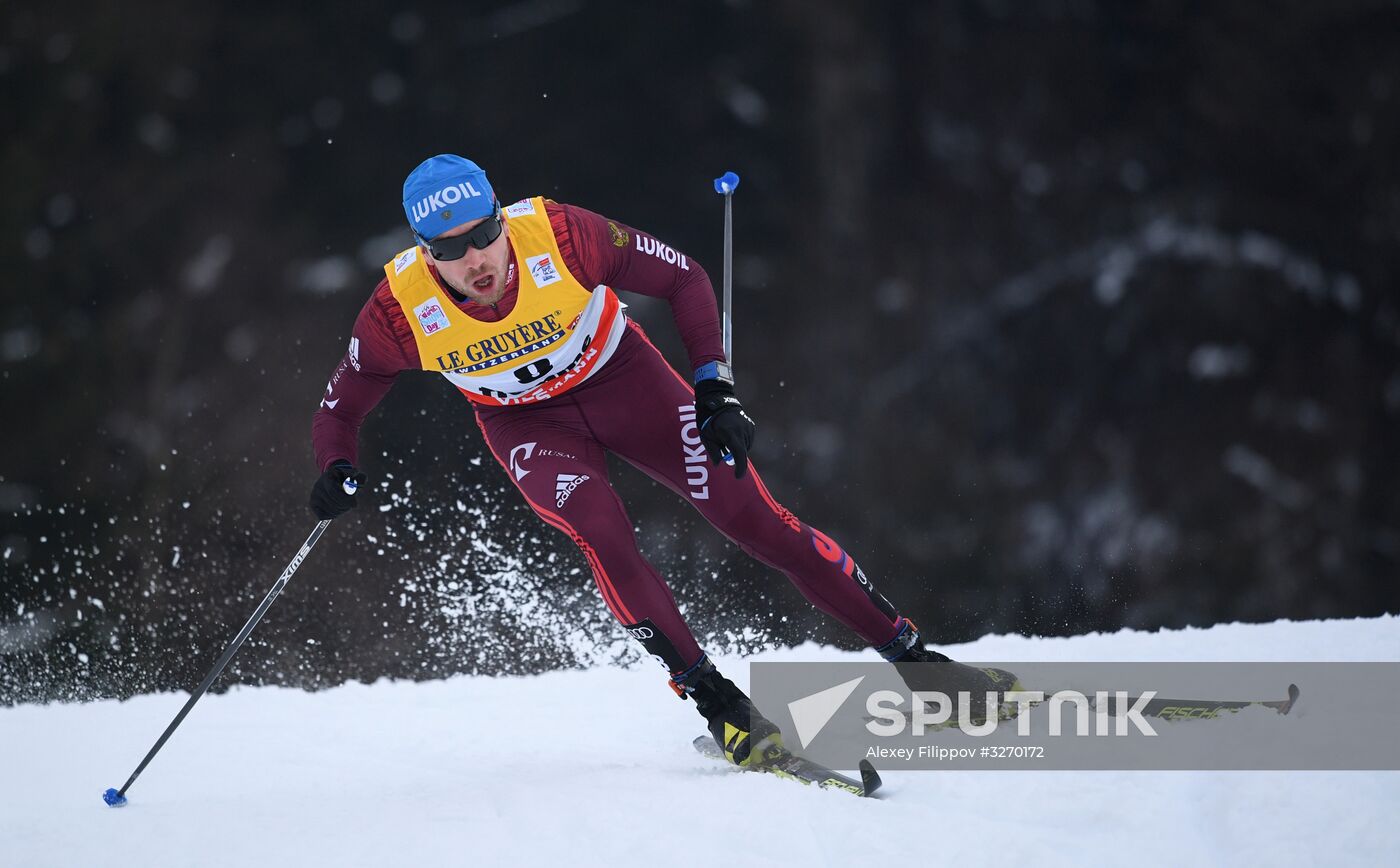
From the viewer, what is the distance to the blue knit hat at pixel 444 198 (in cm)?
217

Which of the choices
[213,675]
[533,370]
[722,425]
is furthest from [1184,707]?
[213,675]

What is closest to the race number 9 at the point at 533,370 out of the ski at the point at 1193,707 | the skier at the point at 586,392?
the skier at the point at 586,392

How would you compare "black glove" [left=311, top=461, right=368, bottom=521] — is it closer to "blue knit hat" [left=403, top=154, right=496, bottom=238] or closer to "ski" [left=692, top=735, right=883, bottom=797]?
"blue knit hat" [left=403, top=154, right=496, bottom=238]

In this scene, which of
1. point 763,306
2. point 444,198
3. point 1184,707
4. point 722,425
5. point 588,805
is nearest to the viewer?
point 588,805

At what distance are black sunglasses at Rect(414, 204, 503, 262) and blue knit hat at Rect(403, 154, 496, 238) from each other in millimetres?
17

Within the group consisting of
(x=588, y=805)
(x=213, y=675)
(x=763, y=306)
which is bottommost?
(x=213, y=675)

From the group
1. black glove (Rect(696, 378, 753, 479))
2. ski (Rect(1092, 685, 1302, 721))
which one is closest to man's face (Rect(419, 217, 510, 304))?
black glove (Rect(696, 378, 753, 479))

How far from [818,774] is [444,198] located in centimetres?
135

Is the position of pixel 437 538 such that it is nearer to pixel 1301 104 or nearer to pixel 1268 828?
pixel 1268 828

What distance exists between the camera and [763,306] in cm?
414

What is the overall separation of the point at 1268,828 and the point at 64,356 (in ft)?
12.9

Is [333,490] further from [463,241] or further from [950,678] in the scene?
[950,678]

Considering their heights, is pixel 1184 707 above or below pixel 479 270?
above

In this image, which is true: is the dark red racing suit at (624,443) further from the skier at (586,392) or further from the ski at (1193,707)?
the ski at (1193,707)
